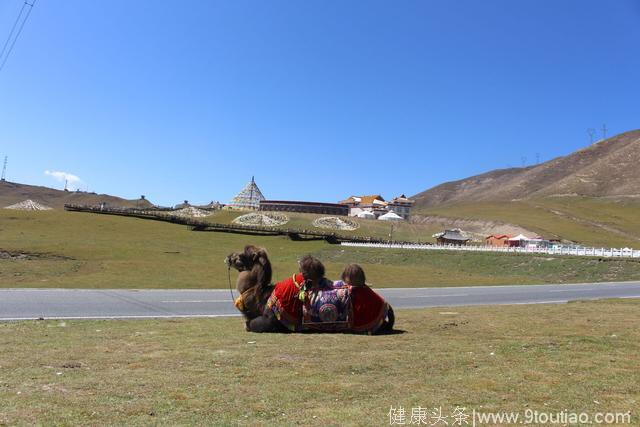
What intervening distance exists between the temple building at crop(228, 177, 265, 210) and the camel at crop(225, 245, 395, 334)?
413 feet

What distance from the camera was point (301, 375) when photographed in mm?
5922

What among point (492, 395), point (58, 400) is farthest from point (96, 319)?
point (492, 395)

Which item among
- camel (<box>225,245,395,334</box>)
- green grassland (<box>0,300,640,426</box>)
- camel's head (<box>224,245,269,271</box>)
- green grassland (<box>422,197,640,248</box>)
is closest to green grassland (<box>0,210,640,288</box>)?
camel's head (<box>224,245,269,271</box>)

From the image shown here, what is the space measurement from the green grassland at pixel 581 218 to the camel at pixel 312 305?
9234 cm

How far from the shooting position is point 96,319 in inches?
494

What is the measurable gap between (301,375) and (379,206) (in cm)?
14994

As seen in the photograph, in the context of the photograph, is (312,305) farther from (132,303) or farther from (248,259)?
(132,303)

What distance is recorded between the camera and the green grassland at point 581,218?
340 ft

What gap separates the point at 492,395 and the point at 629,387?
1.46m

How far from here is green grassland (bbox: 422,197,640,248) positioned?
10350 centimetres

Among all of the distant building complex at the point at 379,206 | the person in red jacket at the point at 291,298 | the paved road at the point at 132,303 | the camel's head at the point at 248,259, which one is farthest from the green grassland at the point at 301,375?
the distant building complex at the point at 379,206

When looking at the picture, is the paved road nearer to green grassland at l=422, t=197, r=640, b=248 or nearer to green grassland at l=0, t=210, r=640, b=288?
green grassland at l=0, t=210, r=640, b=288

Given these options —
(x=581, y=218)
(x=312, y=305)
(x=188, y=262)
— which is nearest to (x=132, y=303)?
(x=312, y=305)

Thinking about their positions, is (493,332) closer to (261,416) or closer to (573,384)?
(573,384)
